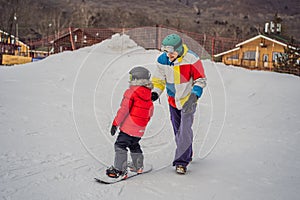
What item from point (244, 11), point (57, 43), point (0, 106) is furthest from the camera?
point (244, 11)

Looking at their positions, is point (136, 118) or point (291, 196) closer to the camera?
point (291, 196)

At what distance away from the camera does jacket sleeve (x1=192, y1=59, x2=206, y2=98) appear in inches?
128

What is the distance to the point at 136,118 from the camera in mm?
3121

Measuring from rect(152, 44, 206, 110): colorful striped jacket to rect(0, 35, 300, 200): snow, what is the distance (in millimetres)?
863

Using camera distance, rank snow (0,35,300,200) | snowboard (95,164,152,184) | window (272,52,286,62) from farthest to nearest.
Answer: window (272,52,286,62) < snowboard (95,164,152,184) < snow (0,35,300,200)

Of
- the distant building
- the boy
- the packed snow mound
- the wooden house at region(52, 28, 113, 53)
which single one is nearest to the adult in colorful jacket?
the boy

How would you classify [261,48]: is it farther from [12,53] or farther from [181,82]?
[181,82]

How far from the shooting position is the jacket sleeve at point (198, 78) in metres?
3.25

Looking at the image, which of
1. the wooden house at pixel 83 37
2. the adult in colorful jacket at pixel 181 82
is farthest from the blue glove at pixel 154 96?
the wooden house at pixel 83 37

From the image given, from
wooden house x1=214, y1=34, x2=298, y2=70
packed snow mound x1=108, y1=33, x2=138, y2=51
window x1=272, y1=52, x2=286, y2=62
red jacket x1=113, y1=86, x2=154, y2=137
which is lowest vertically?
red jacket x1=113, y1=86, x2=154, y2=137

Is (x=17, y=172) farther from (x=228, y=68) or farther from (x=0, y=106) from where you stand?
(x=228, y=68)

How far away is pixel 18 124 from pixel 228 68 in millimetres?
7725

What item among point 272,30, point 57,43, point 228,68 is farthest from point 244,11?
point 228,68

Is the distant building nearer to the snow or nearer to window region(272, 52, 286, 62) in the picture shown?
the snow
